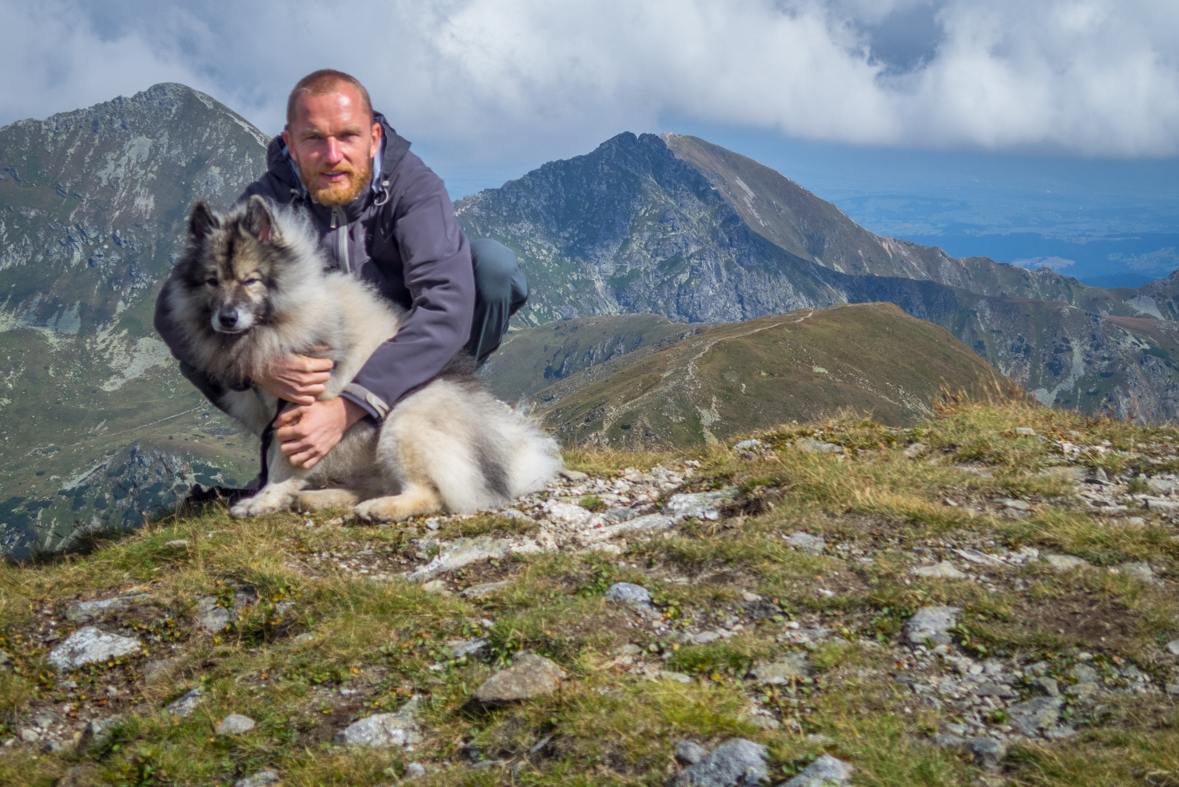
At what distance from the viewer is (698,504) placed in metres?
8.27

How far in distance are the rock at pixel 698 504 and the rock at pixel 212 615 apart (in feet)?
14.5

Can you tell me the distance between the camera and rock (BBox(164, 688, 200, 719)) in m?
4.64

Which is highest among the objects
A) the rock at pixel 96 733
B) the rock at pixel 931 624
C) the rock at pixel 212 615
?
the rock at pixel 931 624

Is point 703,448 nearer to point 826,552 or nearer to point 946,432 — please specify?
point 946,432

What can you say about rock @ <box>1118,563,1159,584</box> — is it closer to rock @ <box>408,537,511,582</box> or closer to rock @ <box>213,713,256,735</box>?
rock @ <box>408,537,511,582</box>

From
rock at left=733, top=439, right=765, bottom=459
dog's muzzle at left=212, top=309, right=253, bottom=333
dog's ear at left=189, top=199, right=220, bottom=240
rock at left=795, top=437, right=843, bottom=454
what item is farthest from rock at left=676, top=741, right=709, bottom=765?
rock at left=733, top=439, right=765, bottom=459

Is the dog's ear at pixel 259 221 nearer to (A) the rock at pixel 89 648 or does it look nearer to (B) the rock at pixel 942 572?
→ (A) the rock at pixel 89 648

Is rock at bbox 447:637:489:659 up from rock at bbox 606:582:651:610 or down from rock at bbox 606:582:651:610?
down

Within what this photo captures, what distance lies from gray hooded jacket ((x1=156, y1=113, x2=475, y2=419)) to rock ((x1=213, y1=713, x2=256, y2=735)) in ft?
12.2

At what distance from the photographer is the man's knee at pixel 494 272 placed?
923 centimetres

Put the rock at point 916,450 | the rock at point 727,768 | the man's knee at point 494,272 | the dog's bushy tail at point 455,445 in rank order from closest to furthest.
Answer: the rock at point 727,768
the dog's bushy tail at point 455,445
the man's knee at point 494,272
the rock at point 916,450

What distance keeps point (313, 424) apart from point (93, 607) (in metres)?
2.56

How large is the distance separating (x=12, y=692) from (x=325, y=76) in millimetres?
6240

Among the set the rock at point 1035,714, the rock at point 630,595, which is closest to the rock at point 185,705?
the rock at point 630,595
